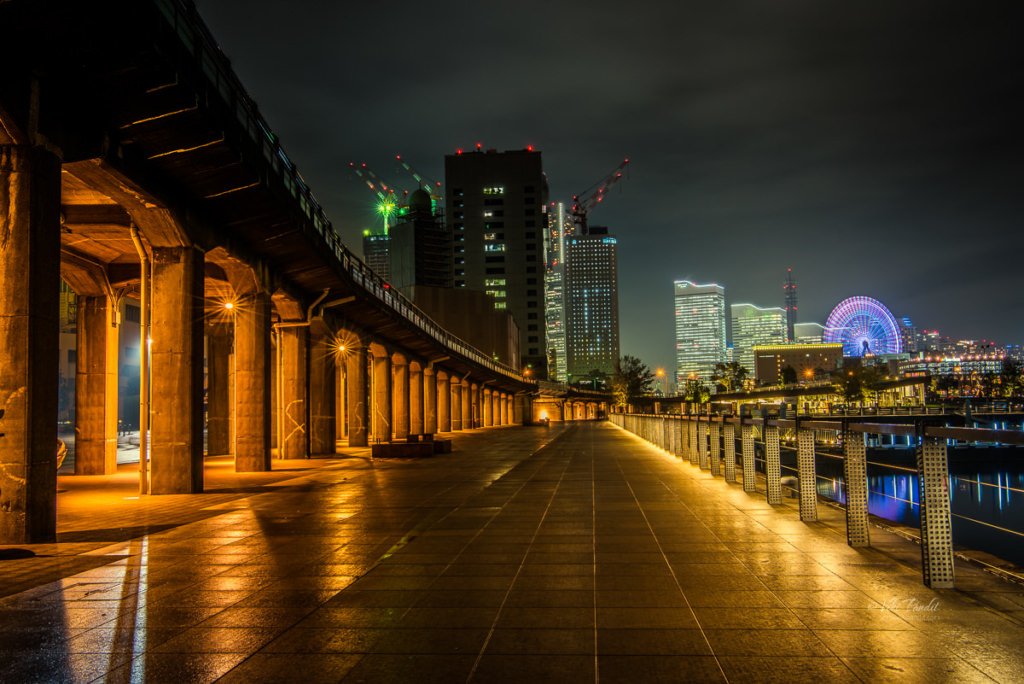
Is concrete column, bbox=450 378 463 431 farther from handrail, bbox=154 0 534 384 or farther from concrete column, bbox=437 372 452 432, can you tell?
handrail, bbox=154 0 534 384

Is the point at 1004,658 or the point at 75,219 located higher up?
the point at 75,219

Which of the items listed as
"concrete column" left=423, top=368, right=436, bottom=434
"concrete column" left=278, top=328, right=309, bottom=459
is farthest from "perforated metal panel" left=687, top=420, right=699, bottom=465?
"concrete column" left=423, top=368, right=436, bottom=434

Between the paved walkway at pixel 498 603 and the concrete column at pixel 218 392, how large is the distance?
88.6 ft

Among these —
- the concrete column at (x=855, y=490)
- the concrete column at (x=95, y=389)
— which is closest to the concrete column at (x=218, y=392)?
the concrete column at (x=95, y=389)

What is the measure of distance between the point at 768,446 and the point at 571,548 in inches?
203

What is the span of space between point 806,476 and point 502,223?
7411 inches

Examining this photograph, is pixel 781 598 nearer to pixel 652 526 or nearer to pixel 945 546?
pixel 945 546

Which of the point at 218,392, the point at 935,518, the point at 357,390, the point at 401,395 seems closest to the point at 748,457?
the point at 935,518

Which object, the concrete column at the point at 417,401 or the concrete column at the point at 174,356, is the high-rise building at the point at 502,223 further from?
the concrete column at the point at 174,356

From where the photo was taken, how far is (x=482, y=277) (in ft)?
644

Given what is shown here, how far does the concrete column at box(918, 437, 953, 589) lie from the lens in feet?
23.1

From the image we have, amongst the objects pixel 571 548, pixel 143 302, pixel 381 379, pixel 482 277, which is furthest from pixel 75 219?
pixel 482 277

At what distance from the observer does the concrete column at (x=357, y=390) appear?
147 feet

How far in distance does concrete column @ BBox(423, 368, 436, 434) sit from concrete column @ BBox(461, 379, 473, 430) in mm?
18081
